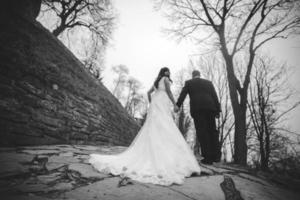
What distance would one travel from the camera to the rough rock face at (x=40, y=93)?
3211 mm

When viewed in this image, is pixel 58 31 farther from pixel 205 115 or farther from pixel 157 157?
pixel 157 157

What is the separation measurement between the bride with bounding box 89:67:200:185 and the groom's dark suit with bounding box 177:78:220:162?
3.08 ft

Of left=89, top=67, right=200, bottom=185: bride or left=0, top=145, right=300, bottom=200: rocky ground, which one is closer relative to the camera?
left=0, top=145, right=300, bottom=200: rocky ground

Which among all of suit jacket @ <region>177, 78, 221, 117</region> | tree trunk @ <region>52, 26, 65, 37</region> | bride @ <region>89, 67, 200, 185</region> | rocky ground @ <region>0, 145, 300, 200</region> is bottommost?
rocky ground @ <region>0, 145, 300, 200</region>

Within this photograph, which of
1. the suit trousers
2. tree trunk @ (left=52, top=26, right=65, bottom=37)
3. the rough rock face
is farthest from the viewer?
tree trunk @ (left=52, top=26, right=65, bottom=37)

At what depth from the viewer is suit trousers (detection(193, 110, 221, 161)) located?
3.50 m

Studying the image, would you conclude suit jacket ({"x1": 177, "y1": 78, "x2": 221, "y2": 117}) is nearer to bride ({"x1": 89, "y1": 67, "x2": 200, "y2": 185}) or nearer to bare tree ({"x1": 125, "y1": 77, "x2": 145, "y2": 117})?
bride ({"x1": 89, "y1": 67, "x2": 200, "y2": 185})

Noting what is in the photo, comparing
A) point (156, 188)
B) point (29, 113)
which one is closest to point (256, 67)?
point (156, 188)

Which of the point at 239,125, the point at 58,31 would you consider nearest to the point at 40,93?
the point at 239,125

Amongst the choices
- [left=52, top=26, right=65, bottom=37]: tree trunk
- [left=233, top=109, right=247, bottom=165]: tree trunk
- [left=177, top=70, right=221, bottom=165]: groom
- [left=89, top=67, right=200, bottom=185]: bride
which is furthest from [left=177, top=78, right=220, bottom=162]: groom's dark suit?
[left=52, top=26, right=65, bottom=37]: tree trunk

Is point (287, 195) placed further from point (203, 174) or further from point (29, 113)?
point (29, 113)

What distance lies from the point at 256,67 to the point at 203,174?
11.5 m

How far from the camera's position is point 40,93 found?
380cm

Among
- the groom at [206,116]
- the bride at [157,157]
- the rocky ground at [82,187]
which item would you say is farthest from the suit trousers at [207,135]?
the rocky ground at [82,187]
